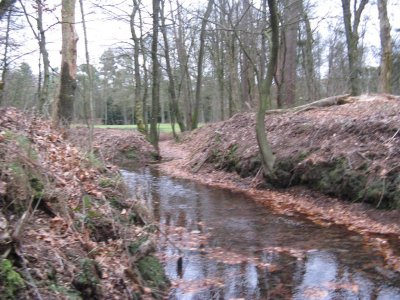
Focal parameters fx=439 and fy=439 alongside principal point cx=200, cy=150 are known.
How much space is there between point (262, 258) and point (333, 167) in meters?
4.39

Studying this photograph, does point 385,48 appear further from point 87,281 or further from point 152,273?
point 87,281

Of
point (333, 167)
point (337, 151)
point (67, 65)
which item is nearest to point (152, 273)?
point (333, 167)

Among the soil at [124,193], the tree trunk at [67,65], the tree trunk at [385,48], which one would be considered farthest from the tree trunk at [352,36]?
the tree trunk at [67,65]

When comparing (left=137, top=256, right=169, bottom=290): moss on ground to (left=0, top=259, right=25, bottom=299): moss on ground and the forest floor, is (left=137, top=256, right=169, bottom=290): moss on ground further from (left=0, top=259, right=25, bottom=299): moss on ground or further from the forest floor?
the forest floor

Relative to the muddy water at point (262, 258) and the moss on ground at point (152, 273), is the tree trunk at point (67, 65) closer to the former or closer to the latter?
the muddy water at point (262, 258)

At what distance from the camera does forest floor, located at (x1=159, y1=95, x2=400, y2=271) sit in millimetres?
8703

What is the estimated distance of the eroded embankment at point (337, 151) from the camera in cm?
920

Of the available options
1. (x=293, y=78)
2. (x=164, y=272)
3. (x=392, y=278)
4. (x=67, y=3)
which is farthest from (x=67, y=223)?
(x=293, y=78)

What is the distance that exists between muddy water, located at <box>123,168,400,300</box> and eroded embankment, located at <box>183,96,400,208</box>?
1528 mm

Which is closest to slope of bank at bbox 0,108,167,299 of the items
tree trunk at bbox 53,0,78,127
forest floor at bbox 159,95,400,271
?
forest floor at bbox 159,95,400,271

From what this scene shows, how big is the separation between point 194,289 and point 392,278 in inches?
103

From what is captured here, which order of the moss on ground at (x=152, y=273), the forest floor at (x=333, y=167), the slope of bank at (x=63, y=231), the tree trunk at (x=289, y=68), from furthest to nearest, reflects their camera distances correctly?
the tree trunk at (x=289, y=68) → the forest floor at (x=333, y=167) → the moss on ground at (x=152, y=273) → the slope of bank at (x=63, y=231)

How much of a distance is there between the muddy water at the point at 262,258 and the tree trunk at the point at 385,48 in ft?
23.9

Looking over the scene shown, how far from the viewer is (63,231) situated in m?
4.84
